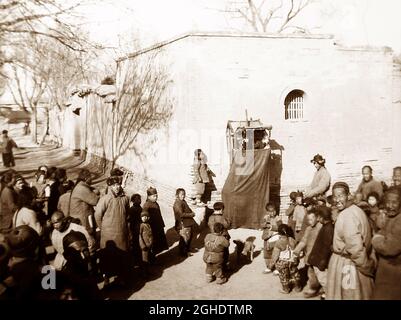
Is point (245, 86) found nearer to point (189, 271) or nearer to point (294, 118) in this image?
point (294, 118)

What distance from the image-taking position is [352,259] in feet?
18.5

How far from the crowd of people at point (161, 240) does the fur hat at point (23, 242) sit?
12mm

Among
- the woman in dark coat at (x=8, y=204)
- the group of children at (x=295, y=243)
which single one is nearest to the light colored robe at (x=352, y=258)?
the group of children at (x=295, y=243)

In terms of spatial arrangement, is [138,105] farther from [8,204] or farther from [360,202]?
[360,202]

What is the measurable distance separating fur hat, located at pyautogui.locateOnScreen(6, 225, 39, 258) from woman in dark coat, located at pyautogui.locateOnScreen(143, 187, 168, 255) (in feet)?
10.8

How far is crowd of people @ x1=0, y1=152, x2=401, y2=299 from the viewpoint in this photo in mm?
5359

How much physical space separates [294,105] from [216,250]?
761 cm

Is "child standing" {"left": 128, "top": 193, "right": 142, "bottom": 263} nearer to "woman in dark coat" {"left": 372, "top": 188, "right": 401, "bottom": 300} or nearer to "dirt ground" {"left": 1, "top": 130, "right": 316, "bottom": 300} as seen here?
"dirt ground" {"left": 1, "top": 130, "right": 316, "bottom": 300}

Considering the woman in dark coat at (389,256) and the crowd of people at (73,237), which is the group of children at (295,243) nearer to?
the woman in dark coat at (389,256)

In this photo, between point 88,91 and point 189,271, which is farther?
point 88,91

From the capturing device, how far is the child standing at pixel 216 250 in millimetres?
7574
